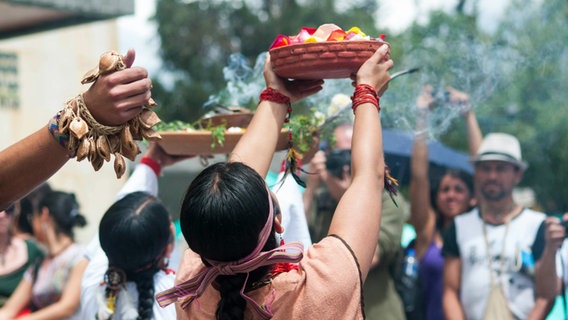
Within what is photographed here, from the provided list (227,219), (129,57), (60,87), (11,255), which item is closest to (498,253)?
(227,219)

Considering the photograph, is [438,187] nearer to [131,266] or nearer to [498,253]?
[498,253]

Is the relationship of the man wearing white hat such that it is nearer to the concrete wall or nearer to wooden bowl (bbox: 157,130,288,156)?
wooden bowl (bbox: 157,130,288,156)

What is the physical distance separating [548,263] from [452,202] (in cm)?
121

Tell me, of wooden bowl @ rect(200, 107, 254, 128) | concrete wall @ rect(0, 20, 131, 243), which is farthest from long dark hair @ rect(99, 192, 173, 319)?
concrete wall @ rect(0, 20, 131, 243)

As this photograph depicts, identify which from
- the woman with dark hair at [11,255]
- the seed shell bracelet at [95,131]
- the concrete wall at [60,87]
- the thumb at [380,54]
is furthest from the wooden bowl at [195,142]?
the concrete wall at [60,87]

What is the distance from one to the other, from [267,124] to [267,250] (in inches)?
19.5

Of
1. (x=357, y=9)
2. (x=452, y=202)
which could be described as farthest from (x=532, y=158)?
(x=357, y=9)

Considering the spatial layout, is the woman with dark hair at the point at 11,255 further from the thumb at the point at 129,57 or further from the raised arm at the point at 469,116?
the thumb at the point at 129,57

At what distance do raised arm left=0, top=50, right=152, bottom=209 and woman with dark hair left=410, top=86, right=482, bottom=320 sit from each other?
3.36 m

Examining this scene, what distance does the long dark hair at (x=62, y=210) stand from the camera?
192 inches

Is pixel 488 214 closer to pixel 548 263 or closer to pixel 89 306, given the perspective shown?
pixel 548 263

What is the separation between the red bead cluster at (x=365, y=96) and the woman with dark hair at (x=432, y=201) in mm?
2700

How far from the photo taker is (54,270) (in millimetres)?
4598

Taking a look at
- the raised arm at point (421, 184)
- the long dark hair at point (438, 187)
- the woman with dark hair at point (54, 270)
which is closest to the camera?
the woman with dark hair at point (54, 270)
